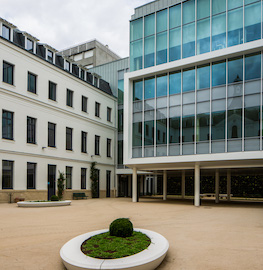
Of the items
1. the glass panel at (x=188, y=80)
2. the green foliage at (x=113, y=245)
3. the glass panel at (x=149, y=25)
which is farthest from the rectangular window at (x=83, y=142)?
the green foliage at (x=113, y=245)

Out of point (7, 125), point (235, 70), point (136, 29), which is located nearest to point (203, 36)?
point (235, 70)

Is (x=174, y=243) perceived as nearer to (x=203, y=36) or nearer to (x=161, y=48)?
(x=203, y=36)

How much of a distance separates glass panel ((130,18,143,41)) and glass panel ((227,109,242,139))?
1048cm

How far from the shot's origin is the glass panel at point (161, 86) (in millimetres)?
24500

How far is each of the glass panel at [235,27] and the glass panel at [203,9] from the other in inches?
68.3

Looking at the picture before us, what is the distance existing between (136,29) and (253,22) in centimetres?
959

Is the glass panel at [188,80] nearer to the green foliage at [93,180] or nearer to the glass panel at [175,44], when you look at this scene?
the glass panel at [175,44]

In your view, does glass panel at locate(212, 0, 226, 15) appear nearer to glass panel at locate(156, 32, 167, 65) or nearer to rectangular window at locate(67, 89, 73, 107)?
glass panel at locate(156, 32, 167, 65)

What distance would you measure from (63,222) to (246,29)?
17.7 m

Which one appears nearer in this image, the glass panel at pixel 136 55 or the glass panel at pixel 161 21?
the glass panel at pixel 161 21

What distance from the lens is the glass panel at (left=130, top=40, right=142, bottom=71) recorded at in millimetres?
25766

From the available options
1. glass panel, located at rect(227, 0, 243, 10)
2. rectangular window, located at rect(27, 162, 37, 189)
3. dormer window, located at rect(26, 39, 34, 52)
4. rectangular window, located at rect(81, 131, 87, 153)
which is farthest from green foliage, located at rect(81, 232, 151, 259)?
rectangular window, located at rect(81, 131, 87, 153)

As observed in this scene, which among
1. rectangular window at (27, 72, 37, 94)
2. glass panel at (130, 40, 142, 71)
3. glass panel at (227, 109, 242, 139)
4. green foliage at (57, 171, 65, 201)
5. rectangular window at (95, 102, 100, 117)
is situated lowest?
green foliage at (57, 171, 65, 201)

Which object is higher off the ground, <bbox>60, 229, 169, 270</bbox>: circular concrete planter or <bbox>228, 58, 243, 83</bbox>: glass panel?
<bbox>228, 58, 243, 83</bbox>: glass panel
